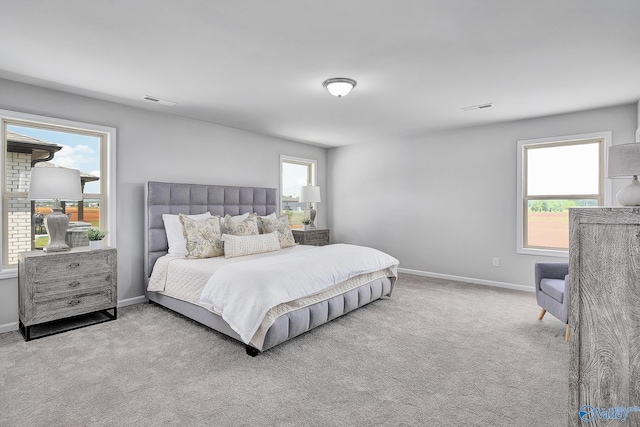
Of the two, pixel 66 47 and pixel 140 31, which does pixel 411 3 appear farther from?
pixel 66 47

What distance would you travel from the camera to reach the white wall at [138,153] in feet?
11.2

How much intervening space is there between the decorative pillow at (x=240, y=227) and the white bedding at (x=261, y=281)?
1.63 feet

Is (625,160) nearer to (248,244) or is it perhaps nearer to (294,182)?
(248,244)

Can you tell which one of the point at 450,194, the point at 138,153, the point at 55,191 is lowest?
the point at 55,191

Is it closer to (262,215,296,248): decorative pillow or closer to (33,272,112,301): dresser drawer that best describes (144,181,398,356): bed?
(262,215,296,248): decorative pillow

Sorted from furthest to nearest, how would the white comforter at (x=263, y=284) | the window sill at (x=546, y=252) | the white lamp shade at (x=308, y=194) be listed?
the white lamp shade at (x=308, y=194), the window sill at (x=546, y=252), the white comforter at (x=263, y=284)

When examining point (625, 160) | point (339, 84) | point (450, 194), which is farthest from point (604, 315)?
point (450, 194)

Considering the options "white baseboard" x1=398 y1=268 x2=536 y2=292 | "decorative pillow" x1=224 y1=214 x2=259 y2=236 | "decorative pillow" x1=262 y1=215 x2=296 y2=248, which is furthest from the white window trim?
"white baseboard" x1=398 y1=268 x2=536 y2=292

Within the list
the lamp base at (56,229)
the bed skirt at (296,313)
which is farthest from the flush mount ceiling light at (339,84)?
the lamp base at (56,229)

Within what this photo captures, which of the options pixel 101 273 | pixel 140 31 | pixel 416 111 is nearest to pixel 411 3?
pixel 140 31

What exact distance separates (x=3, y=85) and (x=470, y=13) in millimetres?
4179

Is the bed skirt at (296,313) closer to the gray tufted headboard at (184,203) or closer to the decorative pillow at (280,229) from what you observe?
the gray tufted headboard at (184,203)

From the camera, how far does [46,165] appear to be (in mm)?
3635

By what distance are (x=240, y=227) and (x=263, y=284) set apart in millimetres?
1758
